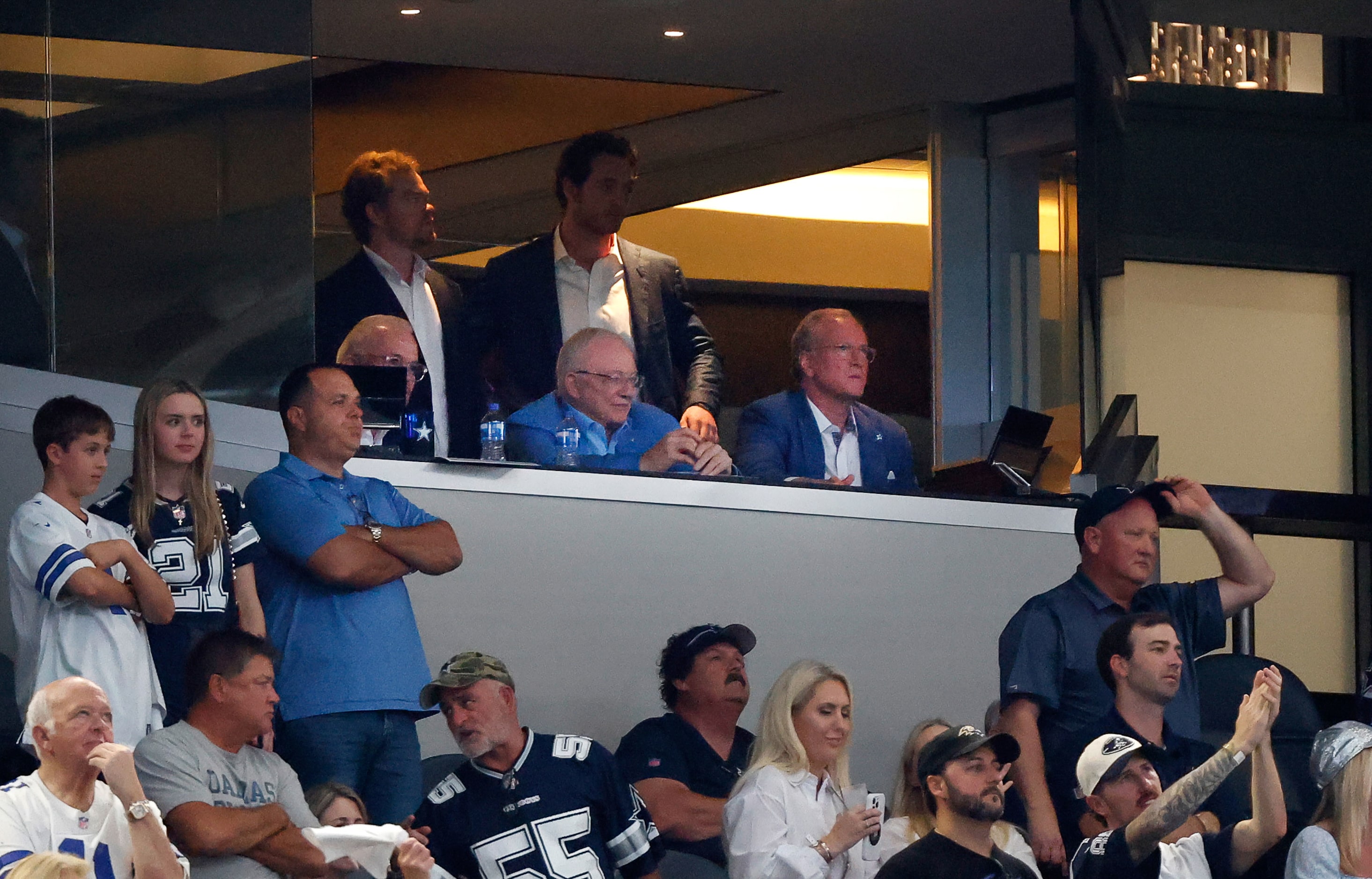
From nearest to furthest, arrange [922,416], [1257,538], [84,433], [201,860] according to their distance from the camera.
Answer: [201,860], [84,433], [1257,538], [922,416]

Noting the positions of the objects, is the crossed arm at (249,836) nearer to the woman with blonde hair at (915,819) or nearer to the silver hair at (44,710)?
the silver hair at (44,710)

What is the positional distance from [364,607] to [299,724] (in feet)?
1.00

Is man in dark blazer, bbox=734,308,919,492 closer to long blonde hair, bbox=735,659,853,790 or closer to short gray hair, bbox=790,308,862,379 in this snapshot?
short gray hair, bbox=790,308,862,379

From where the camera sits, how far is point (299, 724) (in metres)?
4.86

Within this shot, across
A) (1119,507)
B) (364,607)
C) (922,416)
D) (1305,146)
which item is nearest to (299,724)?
(364,607)

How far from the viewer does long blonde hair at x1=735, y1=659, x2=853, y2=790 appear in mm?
4984

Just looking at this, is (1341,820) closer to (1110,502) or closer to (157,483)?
(1110,502)

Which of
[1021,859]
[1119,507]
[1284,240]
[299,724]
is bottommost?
[1021,859]

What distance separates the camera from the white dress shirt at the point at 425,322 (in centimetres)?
617

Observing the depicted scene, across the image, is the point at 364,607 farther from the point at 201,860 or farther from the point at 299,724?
the point at 201,860

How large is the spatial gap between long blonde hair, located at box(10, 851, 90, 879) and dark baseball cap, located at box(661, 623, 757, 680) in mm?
1983

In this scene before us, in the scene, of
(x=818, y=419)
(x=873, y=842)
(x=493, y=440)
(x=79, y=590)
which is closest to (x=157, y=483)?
(x=79, y=590)

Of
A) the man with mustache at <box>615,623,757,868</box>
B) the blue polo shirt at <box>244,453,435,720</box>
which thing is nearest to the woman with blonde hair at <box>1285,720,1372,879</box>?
the man with mustache at <box>615,623,757,868</box>

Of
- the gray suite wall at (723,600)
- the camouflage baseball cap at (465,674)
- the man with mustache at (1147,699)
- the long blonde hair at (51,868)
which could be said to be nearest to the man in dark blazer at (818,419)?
the gray suite wall at (723,600)
